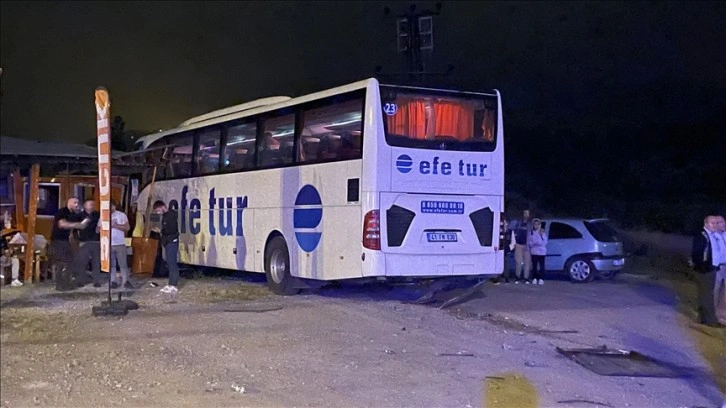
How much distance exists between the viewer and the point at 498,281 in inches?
791

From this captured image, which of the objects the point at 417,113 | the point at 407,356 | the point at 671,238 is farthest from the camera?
the point at 671,238

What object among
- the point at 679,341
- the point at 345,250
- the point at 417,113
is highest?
the point at 417,113

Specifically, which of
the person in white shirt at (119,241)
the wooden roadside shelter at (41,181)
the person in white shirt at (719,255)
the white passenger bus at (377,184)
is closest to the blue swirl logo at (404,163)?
the white passenger bus at (377,184)

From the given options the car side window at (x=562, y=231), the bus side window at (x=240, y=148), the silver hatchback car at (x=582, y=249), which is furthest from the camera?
the car side window at (x=562, y=231)

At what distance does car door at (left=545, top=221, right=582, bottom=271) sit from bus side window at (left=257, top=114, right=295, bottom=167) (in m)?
7.45

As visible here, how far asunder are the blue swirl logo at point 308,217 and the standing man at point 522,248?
237 inches

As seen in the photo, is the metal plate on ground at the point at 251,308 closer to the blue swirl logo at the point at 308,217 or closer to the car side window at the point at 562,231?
the blue swirl logo at the point at 308,217

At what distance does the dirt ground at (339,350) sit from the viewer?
328 inches

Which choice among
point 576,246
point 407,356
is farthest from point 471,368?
point 576,246

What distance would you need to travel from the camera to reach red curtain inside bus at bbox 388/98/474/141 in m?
13.9

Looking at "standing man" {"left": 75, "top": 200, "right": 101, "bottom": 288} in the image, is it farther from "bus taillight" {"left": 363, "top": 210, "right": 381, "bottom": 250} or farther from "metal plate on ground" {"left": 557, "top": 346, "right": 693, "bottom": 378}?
"metal plate on ground" {"left": 557, "top": 346, "right": 693, "bottom": 378}

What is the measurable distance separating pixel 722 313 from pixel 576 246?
6.34 meters

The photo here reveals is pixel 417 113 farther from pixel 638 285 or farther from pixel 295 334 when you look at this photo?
pixel 638 285

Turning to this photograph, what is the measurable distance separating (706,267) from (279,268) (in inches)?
303
